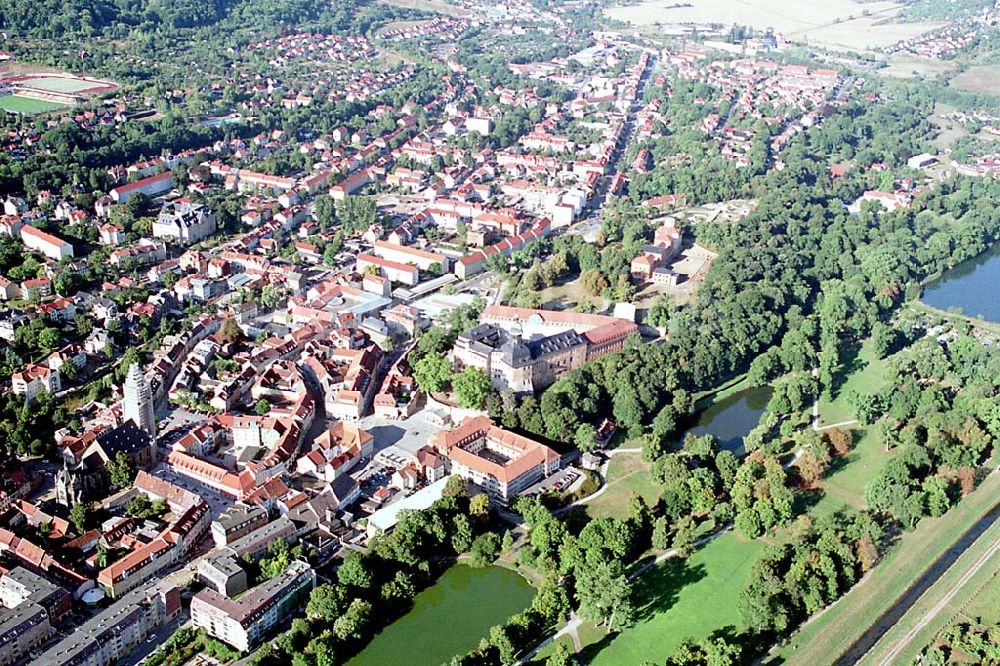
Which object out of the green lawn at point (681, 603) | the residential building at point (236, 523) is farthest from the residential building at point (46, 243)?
the green lawn at point (681, 603)

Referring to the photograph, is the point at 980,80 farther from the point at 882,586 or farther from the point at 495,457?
the point at 495,457

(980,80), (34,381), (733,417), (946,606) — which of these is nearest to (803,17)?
(980,80)

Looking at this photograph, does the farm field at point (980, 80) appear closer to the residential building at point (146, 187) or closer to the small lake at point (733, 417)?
the small lake at point (733, 417)

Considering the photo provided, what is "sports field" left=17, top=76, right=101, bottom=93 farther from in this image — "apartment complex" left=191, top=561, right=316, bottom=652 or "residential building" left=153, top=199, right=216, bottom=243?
→ "apartment complex" left=191, top=561, right=316, bottom=652

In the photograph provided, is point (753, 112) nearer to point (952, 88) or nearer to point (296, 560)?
point (952, 88)

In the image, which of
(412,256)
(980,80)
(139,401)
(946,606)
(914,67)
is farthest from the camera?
(914,67)

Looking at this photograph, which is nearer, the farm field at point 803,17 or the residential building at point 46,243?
the residential building at point 46,243
